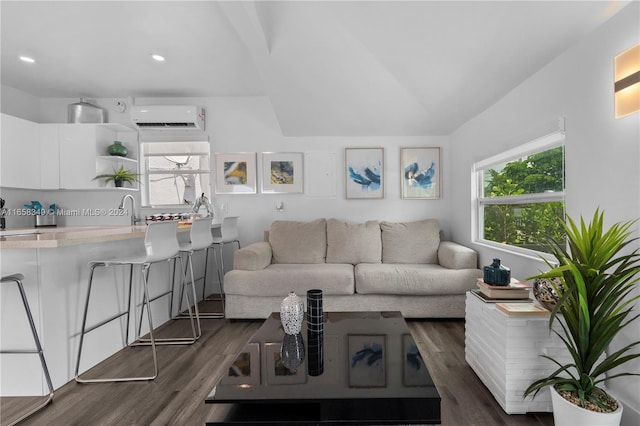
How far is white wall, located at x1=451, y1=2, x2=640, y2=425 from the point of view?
1.56 meters

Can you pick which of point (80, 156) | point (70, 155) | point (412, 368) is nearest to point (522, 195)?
point (412, 368)

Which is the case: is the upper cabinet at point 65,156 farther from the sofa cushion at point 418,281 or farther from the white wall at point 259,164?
the sofa cushion at point 418,281

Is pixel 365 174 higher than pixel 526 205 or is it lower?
higher

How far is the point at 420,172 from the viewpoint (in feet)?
13.6

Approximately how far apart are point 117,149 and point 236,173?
147 cm

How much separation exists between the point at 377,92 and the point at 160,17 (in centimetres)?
206

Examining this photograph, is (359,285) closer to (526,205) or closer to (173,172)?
(526,205)

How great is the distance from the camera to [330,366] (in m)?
1.40

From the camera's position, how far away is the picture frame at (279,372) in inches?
50.4

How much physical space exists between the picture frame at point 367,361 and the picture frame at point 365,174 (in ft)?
8.71

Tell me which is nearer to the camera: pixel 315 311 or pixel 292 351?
pixel 292 351

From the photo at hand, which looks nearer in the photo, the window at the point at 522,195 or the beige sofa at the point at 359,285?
the window at the point at 522,195

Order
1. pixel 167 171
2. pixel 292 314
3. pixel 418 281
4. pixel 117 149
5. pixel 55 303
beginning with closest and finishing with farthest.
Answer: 1. pixel 292 314
2. pixel 55 303
3. pixel 418 281
4. pixel 117 149
5. pixel 167 171

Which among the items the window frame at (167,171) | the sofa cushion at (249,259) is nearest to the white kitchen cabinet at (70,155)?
the window frame at (167,171)
